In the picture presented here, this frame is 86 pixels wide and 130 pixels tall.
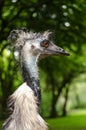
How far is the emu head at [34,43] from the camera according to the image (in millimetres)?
4262

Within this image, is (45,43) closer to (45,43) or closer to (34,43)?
(45,43)

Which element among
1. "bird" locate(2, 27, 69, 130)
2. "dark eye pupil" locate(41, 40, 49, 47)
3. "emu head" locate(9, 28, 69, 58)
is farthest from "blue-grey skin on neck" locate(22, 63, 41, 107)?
"dark eye pupil" locate(41, 40, 49, 47)

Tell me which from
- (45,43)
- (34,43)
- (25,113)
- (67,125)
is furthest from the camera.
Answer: (67,125)

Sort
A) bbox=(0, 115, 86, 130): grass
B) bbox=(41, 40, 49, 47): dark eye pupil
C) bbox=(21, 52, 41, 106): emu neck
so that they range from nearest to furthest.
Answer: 1. bbox=(21, 52, 41, 106): emu neck
2. bbox=(41, 40, 49, 47): dark eye pupil
3. bbox=(0, 115, 86, 130): grass

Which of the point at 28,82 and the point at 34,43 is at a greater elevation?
the point at 34,43

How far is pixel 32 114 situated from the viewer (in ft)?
12.7

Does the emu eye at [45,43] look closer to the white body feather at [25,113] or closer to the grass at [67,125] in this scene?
the white body feather at [25,113]

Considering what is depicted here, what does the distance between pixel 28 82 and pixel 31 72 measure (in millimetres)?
83

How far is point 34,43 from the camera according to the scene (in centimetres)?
430

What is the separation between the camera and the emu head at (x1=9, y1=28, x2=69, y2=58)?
426 cm

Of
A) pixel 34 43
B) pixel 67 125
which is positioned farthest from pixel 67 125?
pixel 34 43

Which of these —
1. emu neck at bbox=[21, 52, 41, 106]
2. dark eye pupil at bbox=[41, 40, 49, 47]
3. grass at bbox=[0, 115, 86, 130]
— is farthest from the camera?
grass at bbox=[0, 115, 86, 130]

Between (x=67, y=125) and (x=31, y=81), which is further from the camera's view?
(x=67, y=125)

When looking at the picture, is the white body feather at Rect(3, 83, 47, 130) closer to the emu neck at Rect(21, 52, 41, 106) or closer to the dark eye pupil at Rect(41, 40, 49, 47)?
the emu neck at Rect(21, 52, 41, 106)
